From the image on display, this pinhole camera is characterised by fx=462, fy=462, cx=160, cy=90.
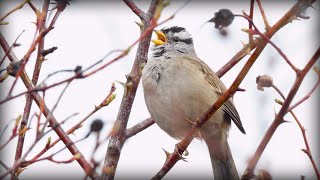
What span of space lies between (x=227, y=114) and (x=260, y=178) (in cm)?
264

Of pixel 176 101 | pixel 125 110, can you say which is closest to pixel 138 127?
pixel 125 110

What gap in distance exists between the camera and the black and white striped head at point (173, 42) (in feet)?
15.0

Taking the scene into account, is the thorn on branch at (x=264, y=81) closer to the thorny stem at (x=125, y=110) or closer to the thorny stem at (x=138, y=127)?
the thorny stem at (x=125, y=110)

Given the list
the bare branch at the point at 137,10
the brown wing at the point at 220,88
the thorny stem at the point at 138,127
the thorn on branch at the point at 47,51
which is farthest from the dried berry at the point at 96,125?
the brown wing at the point at 220,88

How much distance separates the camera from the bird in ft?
13.4

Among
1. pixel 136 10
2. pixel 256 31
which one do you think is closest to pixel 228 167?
pixel 136 10

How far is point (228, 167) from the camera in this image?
170 inches

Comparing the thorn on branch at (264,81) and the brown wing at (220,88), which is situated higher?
the brown wing at (220,88)

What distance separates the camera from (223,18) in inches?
87.4

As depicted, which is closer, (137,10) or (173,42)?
(137,10)

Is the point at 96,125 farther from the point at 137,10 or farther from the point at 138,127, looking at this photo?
the point at 137,10

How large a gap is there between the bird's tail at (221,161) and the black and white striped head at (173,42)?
0.98m

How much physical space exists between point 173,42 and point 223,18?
261 centimetres

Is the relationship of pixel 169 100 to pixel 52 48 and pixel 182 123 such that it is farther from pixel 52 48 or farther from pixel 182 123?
pixel 52 48
